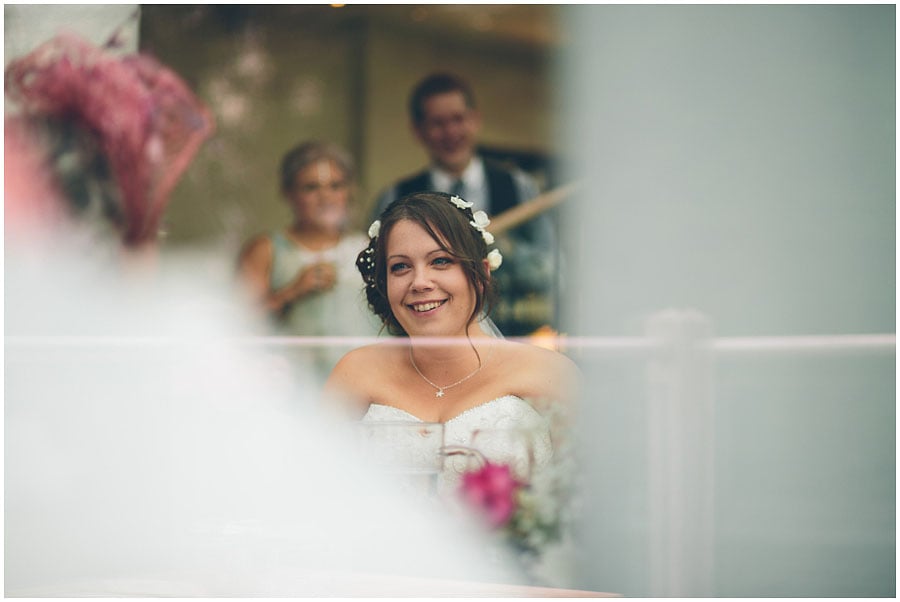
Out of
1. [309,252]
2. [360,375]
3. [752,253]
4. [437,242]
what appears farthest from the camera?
[309,252]

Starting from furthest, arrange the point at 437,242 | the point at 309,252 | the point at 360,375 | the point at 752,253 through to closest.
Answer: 1. the point at 309,252
2. the point at 752,253
3. the point at 360,375
4. the point at 437,242

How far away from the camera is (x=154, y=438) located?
3531 millimetres

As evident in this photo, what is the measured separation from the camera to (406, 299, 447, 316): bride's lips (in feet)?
9.27

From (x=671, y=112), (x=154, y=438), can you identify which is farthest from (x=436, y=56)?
(x=154, y=438)

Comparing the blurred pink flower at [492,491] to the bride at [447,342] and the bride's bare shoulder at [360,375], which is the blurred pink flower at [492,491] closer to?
the bride at [447,342]

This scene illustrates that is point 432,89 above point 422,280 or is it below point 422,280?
above

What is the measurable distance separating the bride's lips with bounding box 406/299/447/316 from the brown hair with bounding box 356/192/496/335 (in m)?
0.07

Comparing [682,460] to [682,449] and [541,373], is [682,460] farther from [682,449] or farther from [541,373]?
[541,373]

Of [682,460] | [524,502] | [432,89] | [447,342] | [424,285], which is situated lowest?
[524,502]

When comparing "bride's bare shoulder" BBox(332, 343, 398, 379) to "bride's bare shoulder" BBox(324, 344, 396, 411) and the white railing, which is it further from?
the white railing

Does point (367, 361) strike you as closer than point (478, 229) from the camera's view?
No

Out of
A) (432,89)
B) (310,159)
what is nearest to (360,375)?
(310,159)

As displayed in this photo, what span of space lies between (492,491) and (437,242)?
2.00 ft

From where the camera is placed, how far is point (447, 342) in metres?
2.87
